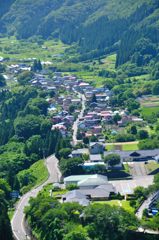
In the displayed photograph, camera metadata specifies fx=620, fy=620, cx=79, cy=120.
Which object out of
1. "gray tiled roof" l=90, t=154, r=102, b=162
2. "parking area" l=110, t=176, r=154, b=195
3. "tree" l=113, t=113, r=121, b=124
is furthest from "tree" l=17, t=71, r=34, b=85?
"parking area" l=110, t=176, r=154, b=195

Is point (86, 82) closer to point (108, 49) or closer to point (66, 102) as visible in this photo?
point (66, 102)

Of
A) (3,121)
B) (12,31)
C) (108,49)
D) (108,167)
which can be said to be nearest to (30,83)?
(3,121)

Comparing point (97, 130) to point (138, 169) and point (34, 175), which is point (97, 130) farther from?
point (34, 175)

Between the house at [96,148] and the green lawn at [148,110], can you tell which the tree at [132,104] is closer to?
the green lawn at [148,110]

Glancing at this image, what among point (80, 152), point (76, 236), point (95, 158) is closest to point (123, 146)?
point (80, 152)

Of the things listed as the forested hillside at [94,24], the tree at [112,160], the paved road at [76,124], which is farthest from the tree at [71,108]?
the forested hillside at [94,24]

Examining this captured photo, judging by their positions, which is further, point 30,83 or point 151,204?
point 30,83

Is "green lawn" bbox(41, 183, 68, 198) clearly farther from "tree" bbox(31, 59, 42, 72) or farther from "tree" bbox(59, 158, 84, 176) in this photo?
"tree" bbox(31, 59, 42, 72)
